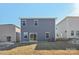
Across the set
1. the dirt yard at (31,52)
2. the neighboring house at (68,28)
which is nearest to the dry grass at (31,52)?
the dirt yard at (31,52)

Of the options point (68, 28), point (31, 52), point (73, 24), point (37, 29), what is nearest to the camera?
point (31, 52)

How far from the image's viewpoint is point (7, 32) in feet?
34.7

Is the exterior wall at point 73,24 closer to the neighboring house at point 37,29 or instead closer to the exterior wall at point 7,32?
the neighboring house at point 37,29

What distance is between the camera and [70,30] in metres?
10.4

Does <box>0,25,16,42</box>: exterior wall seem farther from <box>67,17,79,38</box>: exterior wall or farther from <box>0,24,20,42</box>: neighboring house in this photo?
<box>67,17,79,38</box>: exterior wall

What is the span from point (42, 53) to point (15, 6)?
6.65ft

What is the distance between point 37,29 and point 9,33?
1.11 m

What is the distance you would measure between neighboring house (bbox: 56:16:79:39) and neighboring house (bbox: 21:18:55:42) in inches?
10.9

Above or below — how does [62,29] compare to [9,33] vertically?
above

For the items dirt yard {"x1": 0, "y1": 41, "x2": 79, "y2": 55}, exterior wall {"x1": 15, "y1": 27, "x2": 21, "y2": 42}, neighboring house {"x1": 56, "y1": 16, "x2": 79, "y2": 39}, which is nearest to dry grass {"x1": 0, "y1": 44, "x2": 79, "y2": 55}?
dirt yard {"x1": 0, "y1": 41, "x2": 79, "y2": 55}

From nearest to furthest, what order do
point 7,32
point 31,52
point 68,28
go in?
point 31,52
point 68,28
point 7,32

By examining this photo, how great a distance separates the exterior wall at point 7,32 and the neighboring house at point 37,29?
0.35 m

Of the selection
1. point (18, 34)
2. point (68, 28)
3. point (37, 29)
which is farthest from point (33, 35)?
point (68, 28)

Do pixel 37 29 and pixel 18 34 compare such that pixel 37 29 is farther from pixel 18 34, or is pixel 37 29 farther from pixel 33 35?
pixel 18 34
